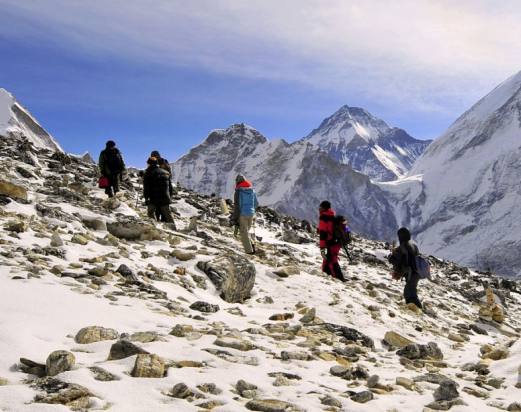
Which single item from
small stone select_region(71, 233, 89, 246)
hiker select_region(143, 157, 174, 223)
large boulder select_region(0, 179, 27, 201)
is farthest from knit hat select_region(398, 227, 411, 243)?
large boulder select_region(0, 179, 27, 201)

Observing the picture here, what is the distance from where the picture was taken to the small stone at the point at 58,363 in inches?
187

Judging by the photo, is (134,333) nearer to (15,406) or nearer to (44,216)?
(15,406)

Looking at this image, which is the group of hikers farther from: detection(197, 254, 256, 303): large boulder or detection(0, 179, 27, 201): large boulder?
detection(0, 179, 27, 201): large boulder

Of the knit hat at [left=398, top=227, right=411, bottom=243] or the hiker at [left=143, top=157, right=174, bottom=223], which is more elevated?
the hiker at [left=143, top=157, right=174, bottom=223]

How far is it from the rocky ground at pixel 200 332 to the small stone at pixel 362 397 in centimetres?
1

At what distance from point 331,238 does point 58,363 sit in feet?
35.7

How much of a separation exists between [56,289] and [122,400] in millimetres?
3375

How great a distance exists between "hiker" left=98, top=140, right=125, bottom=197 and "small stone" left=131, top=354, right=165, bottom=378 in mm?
14578

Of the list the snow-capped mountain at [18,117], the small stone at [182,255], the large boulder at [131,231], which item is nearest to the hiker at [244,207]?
the large boulder at [131,231]

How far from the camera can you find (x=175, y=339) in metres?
6.36

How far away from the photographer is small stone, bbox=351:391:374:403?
5355 millimetres

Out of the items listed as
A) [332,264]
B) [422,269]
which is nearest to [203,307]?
[332,264]

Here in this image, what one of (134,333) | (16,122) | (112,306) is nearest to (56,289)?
(112,306)

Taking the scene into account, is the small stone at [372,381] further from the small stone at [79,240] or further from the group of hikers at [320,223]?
the group of hikers at [320,223]
